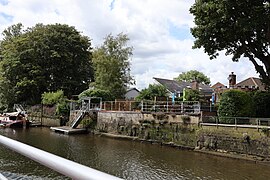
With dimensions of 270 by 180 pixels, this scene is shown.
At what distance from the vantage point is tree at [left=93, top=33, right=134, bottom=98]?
39.2m

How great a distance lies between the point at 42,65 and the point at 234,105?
3165cm

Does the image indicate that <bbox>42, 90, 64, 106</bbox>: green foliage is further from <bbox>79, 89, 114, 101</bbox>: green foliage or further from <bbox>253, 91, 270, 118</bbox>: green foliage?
<bbox>253, 91, 270, 118</bbox>: green foliage


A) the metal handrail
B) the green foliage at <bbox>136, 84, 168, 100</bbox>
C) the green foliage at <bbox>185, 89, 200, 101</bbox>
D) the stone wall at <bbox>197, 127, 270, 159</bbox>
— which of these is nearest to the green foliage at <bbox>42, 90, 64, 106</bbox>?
the green foliage at <bbox>136, 84, 168, 100</bbox>

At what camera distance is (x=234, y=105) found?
19.6m

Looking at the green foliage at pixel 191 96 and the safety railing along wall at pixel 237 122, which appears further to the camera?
the green foliage at pixel 191 96

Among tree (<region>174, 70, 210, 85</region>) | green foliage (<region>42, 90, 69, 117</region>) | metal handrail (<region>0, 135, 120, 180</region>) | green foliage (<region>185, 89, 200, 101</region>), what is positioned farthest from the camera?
tree (<region>174, 70, 210, 85</region>)

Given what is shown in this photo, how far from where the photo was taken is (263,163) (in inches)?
609

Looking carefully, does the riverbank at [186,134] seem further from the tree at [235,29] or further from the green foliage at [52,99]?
the green foliage at [52,99]

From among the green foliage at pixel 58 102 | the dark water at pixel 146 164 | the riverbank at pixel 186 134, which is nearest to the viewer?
the dark water at pixel 146 164

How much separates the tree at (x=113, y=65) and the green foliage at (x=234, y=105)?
823 inches

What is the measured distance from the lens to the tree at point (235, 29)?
1648 centimetres

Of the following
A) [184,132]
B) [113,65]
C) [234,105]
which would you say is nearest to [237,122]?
[234,105]

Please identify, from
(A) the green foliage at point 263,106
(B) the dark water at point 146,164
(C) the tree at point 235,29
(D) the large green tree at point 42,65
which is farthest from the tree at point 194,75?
(B) the dark water at point 146,164

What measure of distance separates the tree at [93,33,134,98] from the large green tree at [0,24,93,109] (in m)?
5.41
